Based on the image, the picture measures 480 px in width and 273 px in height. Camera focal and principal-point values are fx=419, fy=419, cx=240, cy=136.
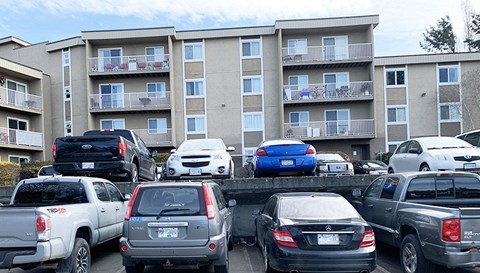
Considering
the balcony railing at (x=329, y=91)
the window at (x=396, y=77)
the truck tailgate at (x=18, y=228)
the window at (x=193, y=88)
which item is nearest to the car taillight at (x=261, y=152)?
the truck tailgate at (x=18, y=228)

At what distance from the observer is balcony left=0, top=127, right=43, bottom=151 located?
28.7m

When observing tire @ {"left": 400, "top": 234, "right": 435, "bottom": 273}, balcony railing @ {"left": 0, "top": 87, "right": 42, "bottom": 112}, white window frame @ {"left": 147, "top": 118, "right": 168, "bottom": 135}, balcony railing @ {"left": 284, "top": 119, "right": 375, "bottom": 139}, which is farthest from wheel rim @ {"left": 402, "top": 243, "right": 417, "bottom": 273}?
balcony railing @ {"left": 0, "top": 87, "right": 42, "bottom": 112}

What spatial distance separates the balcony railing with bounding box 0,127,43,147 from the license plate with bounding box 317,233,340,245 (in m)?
27.7

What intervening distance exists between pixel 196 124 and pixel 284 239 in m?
27.2

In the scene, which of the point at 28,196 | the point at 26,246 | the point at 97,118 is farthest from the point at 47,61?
the point at 26,246

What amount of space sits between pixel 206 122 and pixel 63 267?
26518 millimetres

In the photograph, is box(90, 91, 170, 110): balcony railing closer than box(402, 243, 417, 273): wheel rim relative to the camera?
No

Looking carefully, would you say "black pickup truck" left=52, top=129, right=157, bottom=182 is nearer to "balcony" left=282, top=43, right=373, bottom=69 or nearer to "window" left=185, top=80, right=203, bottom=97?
"window" left=185, top=80, right=203, bottom=97

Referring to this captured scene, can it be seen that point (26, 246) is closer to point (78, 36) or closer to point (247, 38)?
point (247, 38)

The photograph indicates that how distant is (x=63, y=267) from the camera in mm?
6871

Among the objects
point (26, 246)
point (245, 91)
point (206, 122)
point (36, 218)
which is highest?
point (245, 91)

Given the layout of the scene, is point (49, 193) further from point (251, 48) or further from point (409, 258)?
point (251, 48)

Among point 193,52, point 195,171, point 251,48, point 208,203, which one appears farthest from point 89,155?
point 251,48

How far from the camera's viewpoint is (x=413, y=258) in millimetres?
7117
